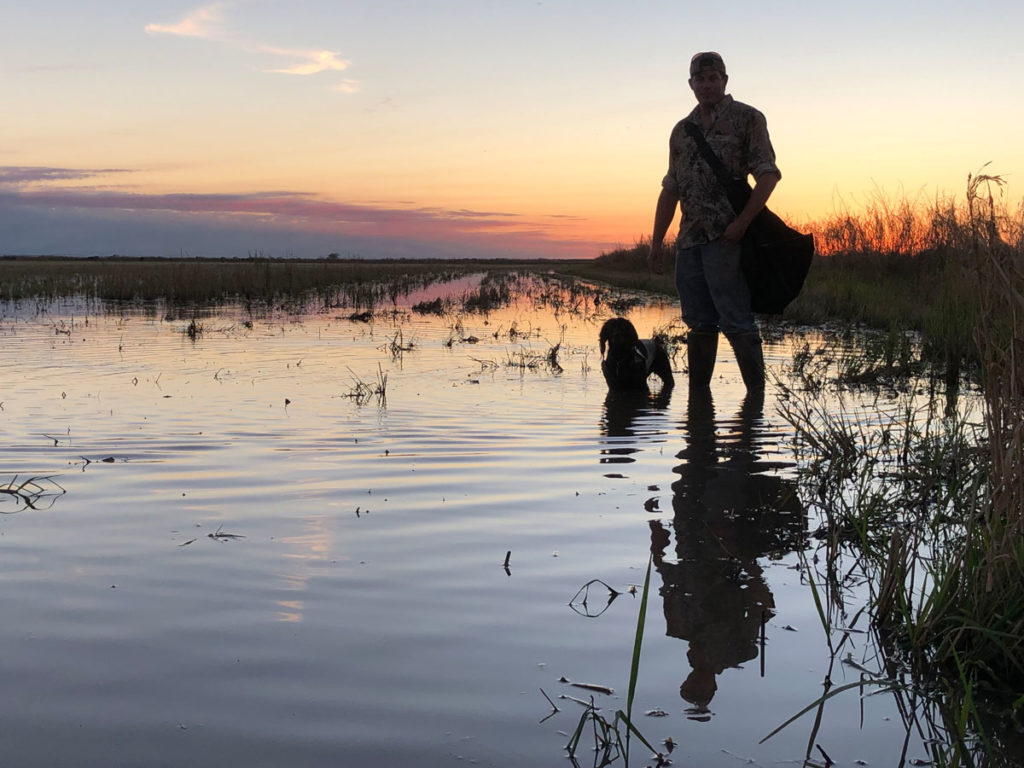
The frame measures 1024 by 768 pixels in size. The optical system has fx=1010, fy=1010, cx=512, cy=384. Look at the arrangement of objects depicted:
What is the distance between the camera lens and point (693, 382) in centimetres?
823

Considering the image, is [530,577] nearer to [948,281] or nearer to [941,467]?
[941,467]

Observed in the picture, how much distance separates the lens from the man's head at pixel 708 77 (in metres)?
7.07

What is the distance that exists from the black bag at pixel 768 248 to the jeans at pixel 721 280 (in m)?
0.11

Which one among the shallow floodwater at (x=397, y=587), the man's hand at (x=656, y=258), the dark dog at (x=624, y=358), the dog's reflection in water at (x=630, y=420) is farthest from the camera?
the dark dog at (x=624, y=358)

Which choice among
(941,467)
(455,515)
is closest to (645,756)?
(455,515)

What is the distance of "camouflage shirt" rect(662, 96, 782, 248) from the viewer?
23.4ft

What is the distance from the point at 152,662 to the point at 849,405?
18.9ft

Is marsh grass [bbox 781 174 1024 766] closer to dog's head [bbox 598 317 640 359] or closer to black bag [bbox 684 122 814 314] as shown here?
black bag [bbox 684 122 814 314]

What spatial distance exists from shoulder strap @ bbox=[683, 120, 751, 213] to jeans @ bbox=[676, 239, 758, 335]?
32cm

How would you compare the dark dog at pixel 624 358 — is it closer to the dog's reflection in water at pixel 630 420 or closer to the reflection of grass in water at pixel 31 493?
the dog's reflection in water at pixel 630 420

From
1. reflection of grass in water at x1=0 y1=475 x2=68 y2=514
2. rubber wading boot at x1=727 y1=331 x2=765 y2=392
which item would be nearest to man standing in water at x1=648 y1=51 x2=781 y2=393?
rubber wading boot at x1=727 y1=331 x2=765 y2=392

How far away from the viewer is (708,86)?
7.09 meters

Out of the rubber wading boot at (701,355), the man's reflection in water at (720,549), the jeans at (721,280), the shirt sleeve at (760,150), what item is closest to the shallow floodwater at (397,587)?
the man's reflection in water at (720,549)

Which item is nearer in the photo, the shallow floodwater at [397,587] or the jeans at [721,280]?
the shallow floodwater at [397,587]
